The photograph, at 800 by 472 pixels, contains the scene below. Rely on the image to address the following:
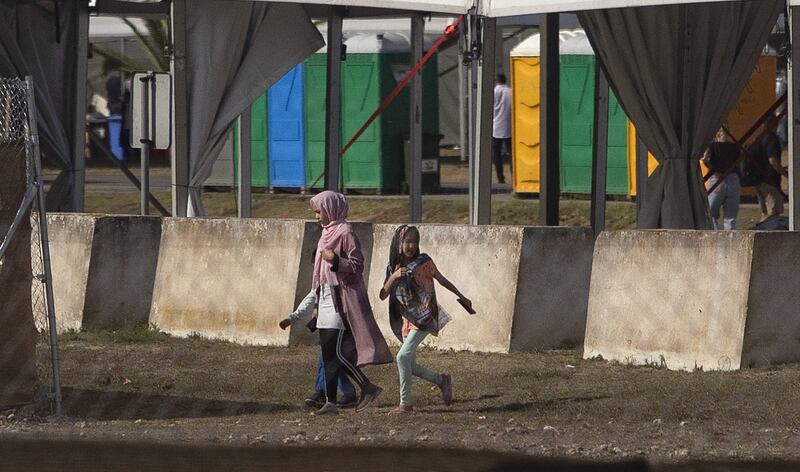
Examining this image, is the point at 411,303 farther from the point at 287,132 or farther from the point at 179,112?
the point at 287,132

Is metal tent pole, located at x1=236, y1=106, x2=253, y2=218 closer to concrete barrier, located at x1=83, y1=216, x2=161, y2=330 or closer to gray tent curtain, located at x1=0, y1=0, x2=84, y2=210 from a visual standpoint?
gray tent curtain, located at x1=0, y1=0, x2=84, y2=210

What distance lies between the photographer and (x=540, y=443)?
8.20m

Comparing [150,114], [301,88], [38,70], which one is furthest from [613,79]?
[301,88]

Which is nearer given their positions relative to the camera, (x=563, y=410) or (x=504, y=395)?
(x=563, y=410)

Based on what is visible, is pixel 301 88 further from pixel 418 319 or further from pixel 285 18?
pixel 418 319

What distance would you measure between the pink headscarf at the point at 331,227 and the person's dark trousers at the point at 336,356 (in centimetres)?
34

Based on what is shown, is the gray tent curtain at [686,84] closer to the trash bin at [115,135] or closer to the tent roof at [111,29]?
the tent roof at [111,29]

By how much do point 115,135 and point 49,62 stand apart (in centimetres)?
1654

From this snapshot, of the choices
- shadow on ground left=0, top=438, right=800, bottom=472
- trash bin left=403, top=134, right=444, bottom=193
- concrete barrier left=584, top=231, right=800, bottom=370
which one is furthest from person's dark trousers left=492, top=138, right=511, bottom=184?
shadow on ground left=0, top=438, right=800, bottom=472

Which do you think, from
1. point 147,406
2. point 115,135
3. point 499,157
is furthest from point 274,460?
point 115,135

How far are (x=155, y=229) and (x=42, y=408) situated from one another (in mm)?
4029

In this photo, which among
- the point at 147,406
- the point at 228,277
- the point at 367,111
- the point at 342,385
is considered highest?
the point at 367,111

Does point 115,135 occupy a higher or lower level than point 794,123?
higher

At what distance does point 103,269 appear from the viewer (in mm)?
13250
